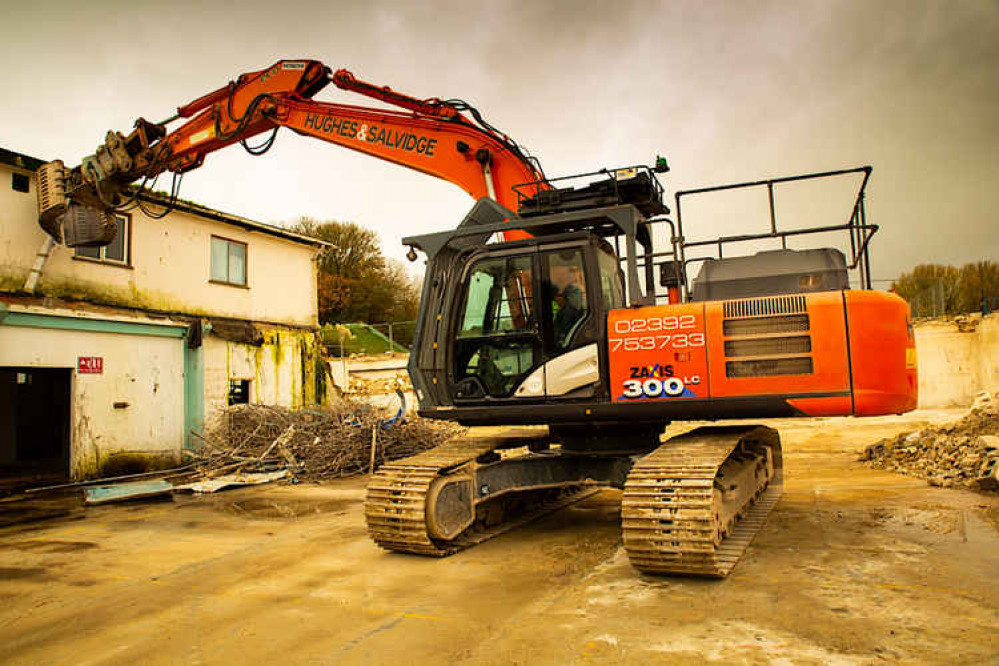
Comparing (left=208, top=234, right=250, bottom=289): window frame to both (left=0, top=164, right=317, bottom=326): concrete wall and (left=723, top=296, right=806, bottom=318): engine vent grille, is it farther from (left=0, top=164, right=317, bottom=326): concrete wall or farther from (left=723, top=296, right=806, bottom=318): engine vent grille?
(left=723, top=296, right=806, bottom=318): engine vent grille

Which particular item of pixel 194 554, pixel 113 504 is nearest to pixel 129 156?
pixel 113 504

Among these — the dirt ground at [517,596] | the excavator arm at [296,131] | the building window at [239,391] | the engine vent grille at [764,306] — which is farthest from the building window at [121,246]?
the engine vent grille at [764,306]

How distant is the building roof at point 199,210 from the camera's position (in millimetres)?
11477

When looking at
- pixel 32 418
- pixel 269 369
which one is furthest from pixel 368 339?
pixel 269 369

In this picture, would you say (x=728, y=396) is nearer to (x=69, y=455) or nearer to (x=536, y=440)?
(x=536, y=440)

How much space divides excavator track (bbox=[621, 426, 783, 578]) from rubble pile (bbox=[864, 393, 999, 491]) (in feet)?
15.2

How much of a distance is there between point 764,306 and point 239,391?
13036 millimetres

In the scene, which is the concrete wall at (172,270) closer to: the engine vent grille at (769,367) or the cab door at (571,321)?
the cab door at (571,321)

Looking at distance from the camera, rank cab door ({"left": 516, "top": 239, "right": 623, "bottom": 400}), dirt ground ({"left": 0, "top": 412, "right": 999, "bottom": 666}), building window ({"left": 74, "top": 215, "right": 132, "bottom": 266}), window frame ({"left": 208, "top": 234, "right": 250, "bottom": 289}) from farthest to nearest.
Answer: window frame ({"left": 208, "top": 234, "right": 250, "bottom": 289}) → building window ({"left": 74, "top": 215, "right": 132, "bottom": 266}) → cab door ({"left": 516, "top": 239, "right": 623, "bottom": 400}) → dirt ground ({"left": 0, "top": 412, "right": 999, "bottom": 666})

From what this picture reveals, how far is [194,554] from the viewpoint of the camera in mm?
6777

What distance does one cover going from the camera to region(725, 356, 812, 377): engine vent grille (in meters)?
5.34

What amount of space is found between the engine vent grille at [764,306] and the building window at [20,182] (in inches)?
473

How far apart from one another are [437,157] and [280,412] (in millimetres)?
8198

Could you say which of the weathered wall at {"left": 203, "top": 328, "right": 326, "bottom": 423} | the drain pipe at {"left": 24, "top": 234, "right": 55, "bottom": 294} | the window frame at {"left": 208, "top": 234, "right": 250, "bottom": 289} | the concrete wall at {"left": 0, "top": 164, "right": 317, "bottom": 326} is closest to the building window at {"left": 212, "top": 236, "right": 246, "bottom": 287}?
the window frame at {"left": 208, "top": 234, "right": 250, "bottom": 289}
